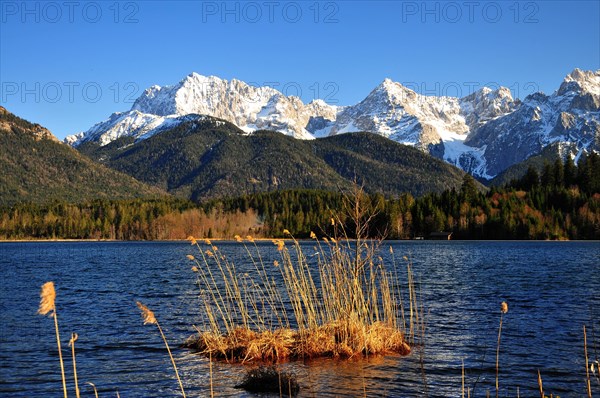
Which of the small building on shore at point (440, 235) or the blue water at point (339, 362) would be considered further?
the small building on shore at point (440, 235)

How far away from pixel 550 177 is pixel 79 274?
16481cm

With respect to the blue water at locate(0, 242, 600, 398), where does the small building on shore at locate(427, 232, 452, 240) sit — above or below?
above

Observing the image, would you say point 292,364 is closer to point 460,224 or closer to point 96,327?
point 96,327

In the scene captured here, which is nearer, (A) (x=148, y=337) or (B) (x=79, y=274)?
(A) (x=148, y=337)

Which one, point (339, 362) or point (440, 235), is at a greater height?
point (440, 235)

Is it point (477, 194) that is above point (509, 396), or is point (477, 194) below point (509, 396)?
above

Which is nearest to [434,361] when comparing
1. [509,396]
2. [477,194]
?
[509,396]

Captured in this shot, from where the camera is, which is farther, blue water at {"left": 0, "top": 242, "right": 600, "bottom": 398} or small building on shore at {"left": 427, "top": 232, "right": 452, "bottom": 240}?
small building on shore at {"left": 427, "top": 232, "right": 452, "bottom": 240}

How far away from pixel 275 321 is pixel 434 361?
910 centimetres

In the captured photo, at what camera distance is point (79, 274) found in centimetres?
6488

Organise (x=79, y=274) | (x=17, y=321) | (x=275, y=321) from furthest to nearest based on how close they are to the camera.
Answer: (x=79, y=274)
(x=17, y=321)
(x=275, y=321)

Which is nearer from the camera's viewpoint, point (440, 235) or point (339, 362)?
point (339, 362)

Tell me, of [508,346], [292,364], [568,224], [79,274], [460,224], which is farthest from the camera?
[460,224]

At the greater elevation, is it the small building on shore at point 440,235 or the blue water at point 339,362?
the small building on shore at point 440,235
